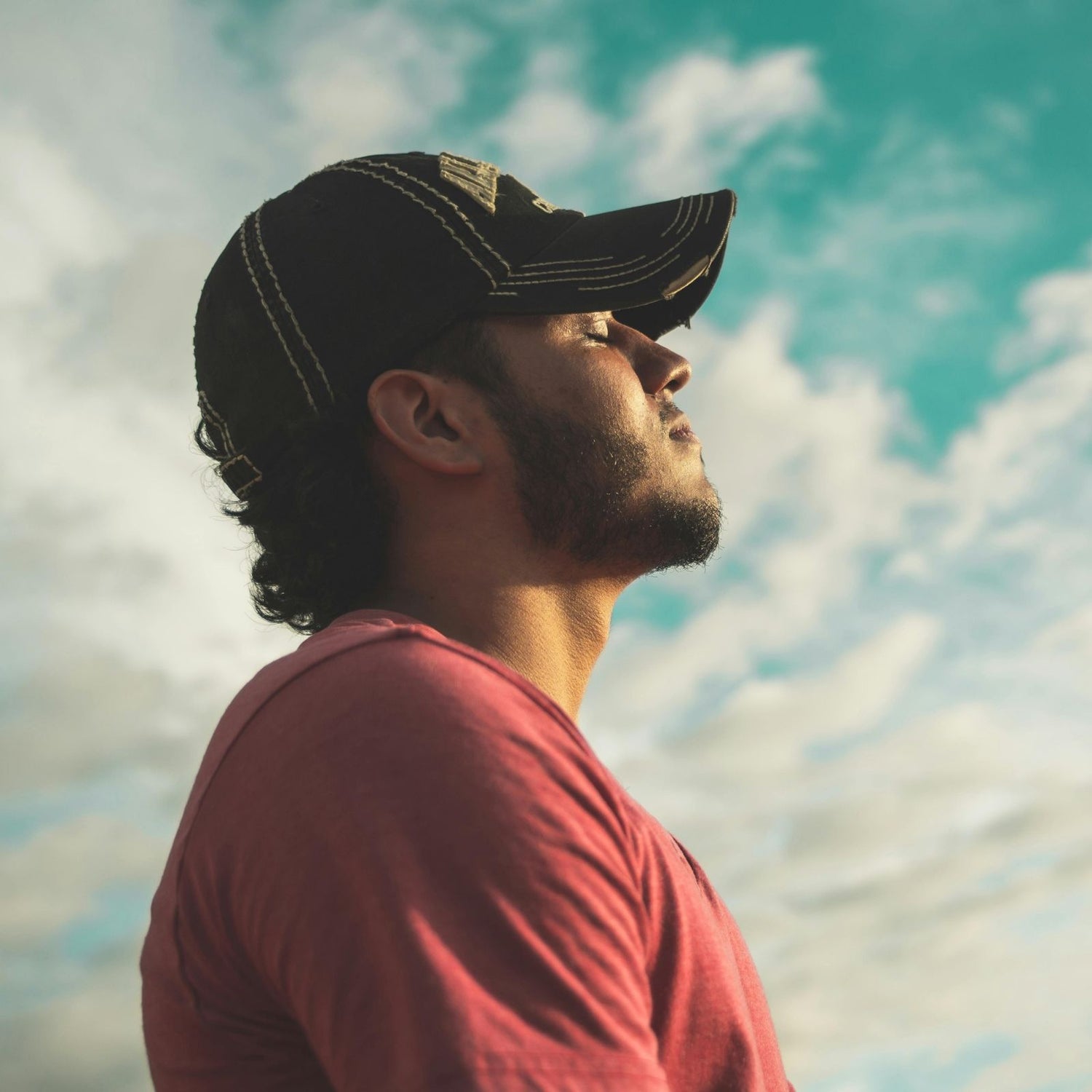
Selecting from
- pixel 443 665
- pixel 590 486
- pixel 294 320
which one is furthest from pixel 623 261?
pixel 443 665

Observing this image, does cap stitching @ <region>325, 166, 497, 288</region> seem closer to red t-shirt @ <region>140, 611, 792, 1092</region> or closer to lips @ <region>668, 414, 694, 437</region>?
lips @ <region>668, 414, 694, 437</region>

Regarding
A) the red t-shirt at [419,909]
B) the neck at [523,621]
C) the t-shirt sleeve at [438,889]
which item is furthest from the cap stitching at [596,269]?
the t-shirt sleeve at [438,889]

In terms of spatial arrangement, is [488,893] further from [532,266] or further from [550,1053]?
[532,266]

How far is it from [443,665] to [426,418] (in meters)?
1.47

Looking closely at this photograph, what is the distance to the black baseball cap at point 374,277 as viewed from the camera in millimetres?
3439

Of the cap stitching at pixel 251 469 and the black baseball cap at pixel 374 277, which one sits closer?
the black baseball cap at pixel 374 277

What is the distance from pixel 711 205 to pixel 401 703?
2.40 m

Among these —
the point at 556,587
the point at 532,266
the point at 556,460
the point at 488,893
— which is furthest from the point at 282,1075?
the point at 532,266

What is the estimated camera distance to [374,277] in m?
3.42

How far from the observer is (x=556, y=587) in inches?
136

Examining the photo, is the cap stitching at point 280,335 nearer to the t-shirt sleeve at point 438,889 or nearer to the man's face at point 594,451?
the man's face at point 594,451

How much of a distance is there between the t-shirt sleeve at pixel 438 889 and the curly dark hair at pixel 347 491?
137cm

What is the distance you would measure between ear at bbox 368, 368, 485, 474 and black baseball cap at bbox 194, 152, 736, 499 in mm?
60

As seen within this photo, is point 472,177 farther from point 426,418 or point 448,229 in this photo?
point 426,418
